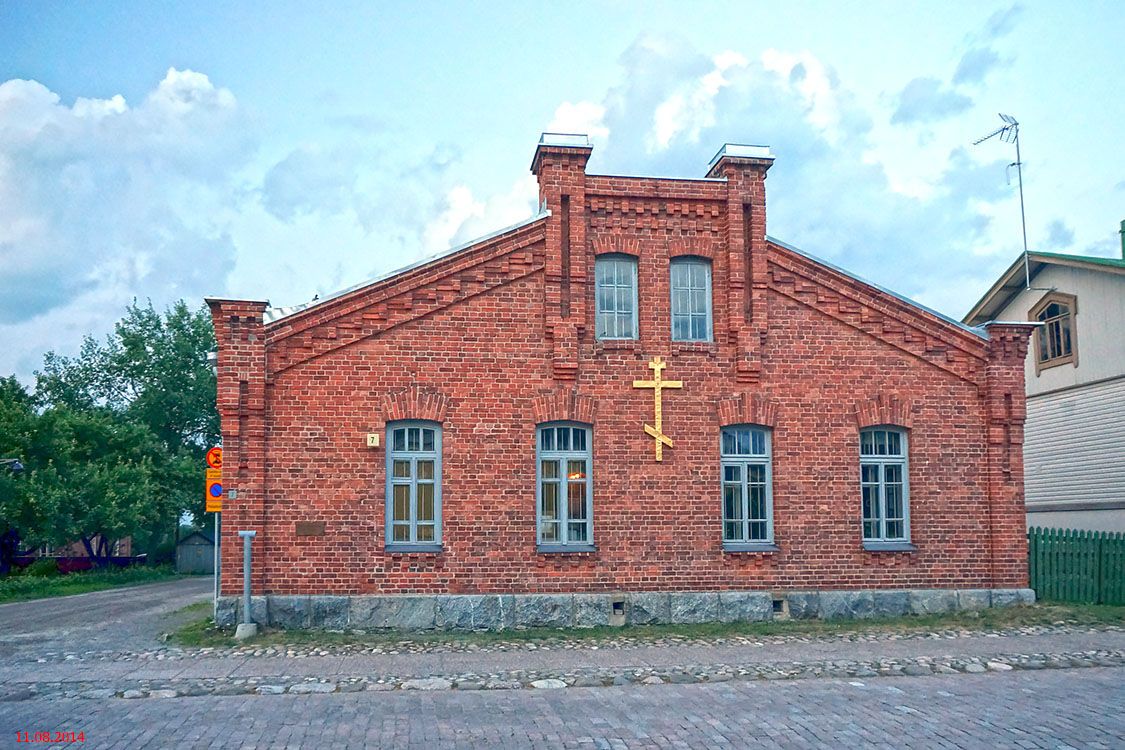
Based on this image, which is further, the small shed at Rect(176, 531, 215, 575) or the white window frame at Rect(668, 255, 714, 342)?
the small shed at Rect(176, 531, 215, 575)

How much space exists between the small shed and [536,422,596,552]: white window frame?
2400cm

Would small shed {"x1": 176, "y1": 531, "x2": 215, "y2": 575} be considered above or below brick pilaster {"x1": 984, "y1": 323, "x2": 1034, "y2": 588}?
below

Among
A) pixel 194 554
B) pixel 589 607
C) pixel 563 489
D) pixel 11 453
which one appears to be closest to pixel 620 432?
pixel 563 489

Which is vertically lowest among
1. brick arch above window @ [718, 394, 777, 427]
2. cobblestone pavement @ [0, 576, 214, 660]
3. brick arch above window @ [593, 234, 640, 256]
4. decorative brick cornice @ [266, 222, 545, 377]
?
cobblestone pavement @ [0, 576, 214, 660]

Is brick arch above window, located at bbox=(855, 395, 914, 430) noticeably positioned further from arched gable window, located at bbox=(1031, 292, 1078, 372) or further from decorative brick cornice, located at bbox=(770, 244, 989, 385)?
arched gable window, located at bbox=(1031, 292, 1078, 372)

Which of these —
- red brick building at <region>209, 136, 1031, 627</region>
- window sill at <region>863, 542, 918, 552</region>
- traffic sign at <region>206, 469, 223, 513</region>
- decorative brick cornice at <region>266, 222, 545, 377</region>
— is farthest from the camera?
window sill at <region>863, 542, 918, 552</region>

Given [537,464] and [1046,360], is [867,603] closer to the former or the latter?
[537,464]

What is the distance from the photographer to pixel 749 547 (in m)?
17.1

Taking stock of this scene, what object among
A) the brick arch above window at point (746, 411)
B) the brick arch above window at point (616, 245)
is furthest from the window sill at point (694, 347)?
the brick arch above window at point (616, 245)

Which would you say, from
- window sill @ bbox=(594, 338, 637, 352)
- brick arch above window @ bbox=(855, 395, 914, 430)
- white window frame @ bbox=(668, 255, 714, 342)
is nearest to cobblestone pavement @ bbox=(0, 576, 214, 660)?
window sill @ bbox=(594, 338, 637, 352)

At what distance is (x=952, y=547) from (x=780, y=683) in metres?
7.04

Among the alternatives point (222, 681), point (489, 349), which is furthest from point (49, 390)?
point (222, 681)

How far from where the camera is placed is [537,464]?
55.0 ft

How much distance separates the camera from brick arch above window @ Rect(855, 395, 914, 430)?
17.6 meters
